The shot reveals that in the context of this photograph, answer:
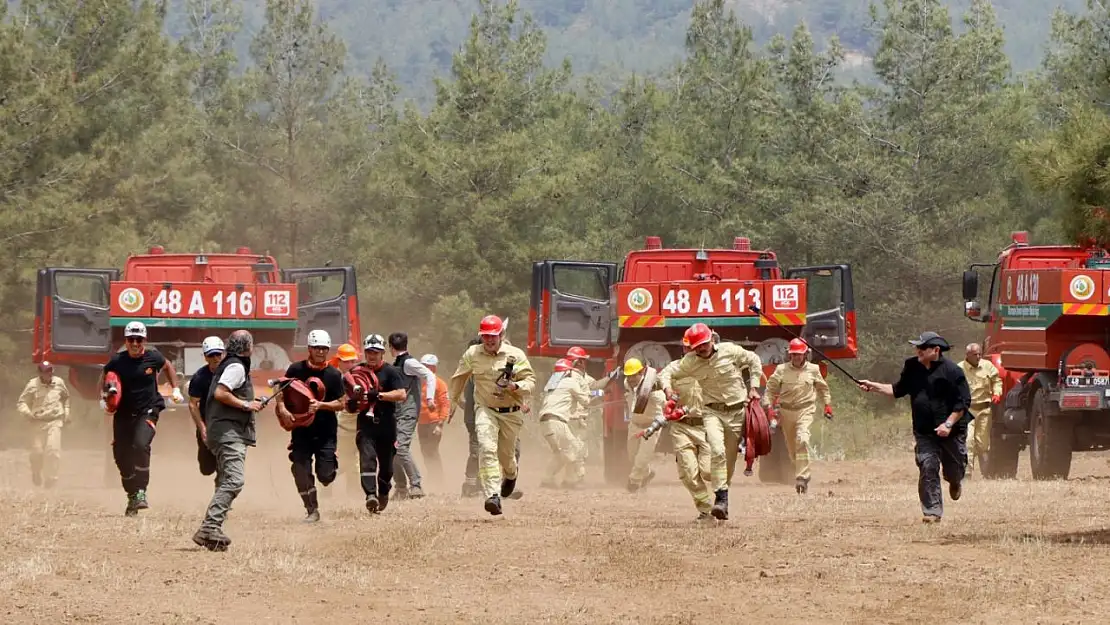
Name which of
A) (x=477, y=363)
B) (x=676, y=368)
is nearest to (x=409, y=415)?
(x=477, y=363)

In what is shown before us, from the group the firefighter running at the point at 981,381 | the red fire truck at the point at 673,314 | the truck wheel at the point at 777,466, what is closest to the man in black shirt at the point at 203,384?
the red fire truck at the point at 673,314

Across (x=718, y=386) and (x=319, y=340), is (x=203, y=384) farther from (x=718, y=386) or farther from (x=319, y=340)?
(x=718, y=386)

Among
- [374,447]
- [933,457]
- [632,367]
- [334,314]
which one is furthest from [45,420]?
[933,457]

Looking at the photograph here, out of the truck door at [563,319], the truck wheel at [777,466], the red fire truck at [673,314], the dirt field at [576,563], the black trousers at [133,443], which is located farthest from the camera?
the truck door at [563,319]

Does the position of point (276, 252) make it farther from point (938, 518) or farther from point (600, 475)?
point (938, 518)

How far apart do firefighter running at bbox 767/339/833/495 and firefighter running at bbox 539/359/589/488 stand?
2.51 m

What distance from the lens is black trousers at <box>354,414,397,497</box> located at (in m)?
16.2

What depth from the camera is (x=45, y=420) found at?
914 inches

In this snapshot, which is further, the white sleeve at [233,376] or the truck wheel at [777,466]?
the truck wheel at [777,466]

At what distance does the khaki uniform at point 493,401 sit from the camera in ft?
51.3

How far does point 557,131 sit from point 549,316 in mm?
21724

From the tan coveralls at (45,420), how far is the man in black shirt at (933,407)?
12.0 m

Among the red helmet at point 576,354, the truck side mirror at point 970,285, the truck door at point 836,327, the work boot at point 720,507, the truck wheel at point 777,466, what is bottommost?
the work boot at point 720,507

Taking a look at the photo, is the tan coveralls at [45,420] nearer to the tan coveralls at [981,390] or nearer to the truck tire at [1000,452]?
the tan coveralls at [981,390]
